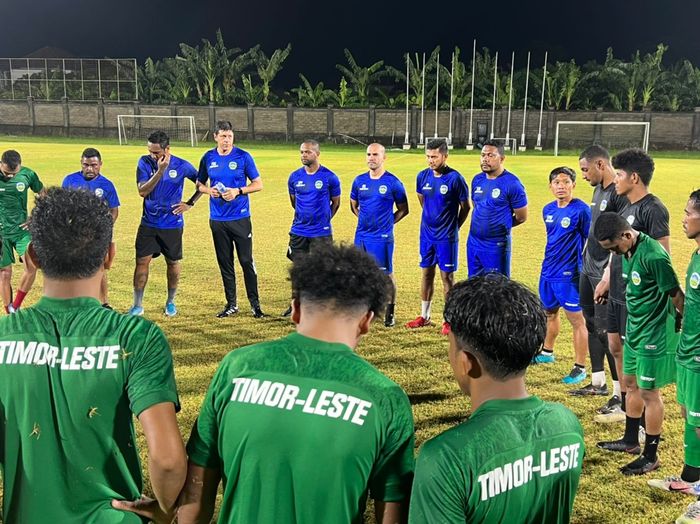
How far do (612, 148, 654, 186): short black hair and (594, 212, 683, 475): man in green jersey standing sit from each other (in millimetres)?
871

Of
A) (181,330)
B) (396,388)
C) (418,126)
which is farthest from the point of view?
(418,126)

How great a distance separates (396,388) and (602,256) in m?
4.95

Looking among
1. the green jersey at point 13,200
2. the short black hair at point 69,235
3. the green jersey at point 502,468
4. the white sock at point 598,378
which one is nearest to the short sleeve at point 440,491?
the green jersey at point 502,468

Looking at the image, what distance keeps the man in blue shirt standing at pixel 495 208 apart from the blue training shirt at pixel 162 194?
4.08 meters

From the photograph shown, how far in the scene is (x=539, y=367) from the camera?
7.43 meters

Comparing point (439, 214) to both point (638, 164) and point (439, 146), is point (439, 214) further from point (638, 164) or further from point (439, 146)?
point (638, 164)

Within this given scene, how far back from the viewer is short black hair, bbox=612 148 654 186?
5.61 meters

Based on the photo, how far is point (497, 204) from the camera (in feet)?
27.1

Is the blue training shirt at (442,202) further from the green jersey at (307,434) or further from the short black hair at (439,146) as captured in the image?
the green jersey at (307,434)

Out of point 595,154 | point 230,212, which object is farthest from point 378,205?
point 595,154

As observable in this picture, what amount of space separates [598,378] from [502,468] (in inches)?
204

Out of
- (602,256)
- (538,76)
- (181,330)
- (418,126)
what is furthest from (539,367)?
(538,76)

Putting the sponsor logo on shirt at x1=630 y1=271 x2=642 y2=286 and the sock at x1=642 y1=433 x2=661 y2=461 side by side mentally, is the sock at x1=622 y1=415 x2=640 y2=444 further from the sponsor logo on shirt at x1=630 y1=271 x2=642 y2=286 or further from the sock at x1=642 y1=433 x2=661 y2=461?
the sponsor logo on shirt at x1=630 y1=271 x2=642 y2=286

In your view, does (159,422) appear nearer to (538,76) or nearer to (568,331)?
(568,331)
